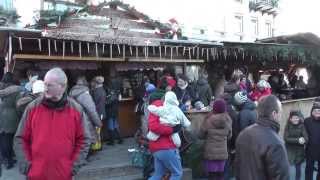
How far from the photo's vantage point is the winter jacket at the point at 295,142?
816 cm

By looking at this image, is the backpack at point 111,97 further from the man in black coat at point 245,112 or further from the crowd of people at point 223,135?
the man in black coat at point 245,112

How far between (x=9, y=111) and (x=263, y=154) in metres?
6.22

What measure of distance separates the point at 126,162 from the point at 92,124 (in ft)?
3.89

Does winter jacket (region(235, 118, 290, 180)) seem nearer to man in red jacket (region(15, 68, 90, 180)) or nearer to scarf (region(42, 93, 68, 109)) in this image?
man in red jacket (region(15, 68, 90, 180))

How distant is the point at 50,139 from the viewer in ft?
14.2

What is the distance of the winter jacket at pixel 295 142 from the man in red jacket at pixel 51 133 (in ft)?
15.8

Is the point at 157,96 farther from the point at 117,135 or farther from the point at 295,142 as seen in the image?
the point at 117,135

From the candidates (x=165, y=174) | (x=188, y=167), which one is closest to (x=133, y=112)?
(x=188, y=167)

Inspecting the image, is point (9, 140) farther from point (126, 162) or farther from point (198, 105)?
point (198, 105)

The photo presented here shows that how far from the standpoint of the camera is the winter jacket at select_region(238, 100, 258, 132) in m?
7.88

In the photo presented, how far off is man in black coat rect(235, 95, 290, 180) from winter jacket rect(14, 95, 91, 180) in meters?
1.57

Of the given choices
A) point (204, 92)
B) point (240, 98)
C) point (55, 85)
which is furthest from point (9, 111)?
point (55, 85)

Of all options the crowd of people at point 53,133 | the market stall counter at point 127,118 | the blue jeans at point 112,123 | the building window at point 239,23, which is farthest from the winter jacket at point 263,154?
the building window at point 239,23

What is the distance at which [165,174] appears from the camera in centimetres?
742
